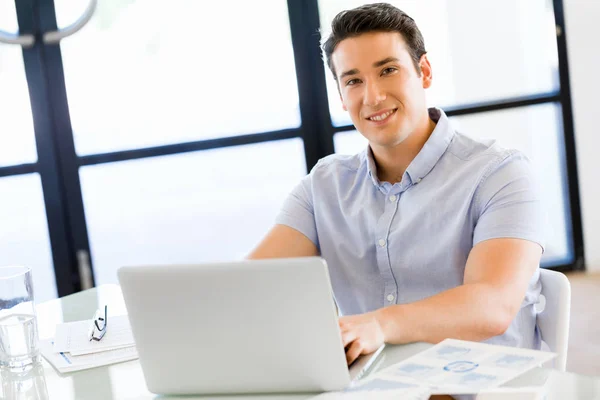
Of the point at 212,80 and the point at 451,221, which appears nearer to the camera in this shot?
the point at 451,221

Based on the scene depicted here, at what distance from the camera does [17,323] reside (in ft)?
4.72

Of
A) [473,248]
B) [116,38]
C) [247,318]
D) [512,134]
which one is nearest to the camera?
[247,318]

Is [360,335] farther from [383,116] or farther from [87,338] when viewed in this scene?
[383,116]

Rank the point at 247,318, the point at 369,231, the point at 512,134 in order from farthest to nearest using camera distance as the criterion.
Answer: the point at 512,134
the point at 369,231
the point at 247,318

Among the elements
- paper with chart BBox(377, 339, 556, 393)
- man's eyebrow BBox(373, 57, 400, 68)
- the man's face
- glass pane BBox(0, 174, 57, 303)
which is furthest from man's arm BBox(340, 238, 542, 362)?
glass pane BBox(0, 174, 57, 303)

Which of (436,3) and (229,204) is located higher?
(436,3)

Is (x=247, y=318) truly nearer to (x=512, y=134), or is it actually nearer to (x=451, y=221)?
(x=451, y=221)

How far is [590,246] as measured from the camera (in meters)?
3.95

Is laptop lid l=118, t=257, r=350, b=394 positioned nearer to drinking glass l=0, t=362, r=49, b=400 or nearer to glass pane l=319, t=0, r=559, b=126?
drinking glass l=0, t=362, r=49, b=400

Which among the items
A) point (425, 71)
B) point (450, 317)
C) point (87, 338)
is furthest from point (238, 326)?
point (425, 71)

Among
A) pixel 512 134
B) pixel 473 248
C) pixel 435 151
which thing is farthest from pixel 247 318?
pixel 512 134

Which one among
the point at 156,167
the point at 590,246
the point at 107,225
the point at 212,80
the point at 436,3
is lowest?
the point at 590,246

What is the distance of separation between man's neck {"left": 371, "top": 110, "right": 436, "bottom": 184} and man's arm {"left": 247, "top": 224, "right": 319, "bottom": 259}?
24 centimetres

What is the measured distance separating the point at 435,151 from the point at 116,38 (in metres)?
2.31
